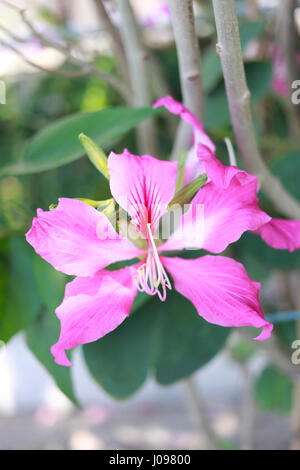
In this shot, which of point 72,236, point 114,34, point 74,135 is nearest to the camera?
point 72,236

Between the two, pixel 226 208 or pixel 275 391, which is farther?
pixel 275 391

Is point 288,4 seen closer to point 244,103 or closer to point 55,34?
point 244,103

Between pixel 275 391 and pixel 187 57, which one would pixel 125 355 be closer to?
pixel 187 57

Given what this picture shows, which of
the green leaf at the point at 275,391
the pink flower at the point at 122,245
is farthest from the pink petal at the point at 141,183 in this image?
the green leaf at the point at 275,391

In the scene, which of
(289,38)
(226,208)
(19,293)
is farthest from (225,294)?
(289,38)

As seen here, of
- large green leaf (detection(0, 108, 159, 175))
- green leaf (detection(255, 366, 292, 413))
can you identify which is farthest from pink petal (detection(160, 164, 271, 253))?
green leaf (detection(255, 366, 292, 413))

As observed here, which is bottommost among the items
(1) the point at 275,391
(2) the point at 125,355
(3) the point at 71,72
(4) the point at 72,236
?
(1) the point at 275,391
